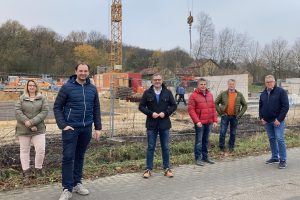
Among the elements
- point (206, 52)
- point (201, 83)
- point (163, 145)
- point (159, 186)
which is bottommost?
point (159, 186)

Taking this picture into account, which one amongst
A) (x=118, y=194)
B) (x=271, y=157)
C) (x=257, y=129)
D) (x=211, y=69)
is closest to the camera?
(x=118, y=194)

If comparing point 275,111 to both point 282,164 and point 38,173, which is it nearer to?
point 282,164

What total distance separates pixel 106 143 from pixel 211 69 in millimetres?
49516

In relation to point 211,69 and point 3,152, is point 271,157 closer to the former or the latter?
point 3,152

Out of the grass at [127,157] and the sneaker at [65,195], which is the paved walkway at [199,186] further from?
the grass at [127,157]

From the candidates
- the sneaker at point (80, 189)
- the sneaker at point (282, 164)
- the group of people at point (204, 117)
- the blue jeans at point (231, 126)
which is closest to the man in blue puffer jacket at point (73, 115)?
the sneaker at point (80, 189)

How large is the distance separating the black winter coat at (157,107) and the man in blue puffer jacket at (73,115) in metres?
1.47

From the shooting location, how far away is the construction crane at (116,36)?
225 feet

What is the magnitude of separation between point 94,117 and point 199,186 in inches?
83.7

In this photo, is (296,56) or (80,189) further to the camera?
(296,56)

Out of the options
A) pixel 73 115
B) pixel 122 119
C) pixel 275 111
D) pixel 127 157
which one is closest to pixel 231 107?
pixel 275 111

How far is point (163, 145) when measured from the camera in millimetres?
7629

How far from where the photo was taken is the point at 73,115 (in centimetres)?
593

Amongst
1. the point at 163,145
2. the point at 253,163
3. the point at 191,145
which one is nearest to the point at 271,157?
the point at 253,163
